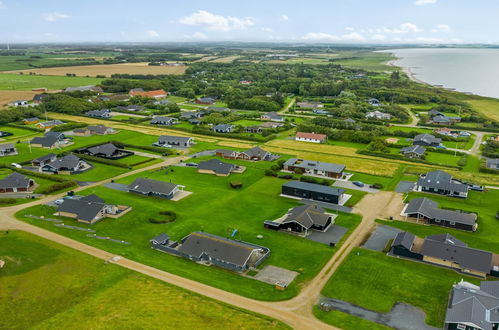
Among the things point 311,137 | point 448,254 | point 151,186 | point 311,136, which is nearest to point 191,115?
point 311,136

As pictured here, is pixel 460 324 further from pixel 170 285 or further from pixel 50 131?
pixel 50 131

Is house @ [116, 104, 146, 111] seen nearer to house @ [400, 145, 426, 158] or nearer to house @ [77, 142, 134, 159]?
house @ [77, 142, 134, 159]

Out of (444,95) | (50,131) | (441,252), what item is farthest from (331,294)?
(444,95)

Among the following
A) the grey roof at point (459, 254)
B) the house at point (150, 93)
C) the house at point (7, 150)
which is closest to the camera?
the grey roof at point (459, 254)

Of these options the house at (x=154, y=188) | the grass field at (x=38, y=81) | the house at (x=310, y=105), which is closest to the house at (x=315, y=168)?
the house at (x=154, y=188)

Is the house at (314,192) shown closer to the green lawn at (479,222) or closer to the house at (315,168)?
the house at (315,168)

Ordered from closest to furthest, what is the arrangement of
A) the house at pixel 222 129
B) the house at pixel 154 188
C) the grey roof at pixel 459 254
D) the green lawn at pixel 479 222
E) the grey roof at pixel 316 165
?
the grey roof at pixel 459 254
the green lawn at pixel 479 222
the house at pixel 154 188
the grey roof at pixel 316 165
the house at pixel 222 129

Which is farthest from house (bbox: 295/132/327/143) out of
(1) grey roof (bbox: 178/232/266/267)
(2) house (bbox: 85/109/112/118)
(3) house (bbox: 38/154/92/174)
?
(2) house (bbox: 85/109/112/118)
